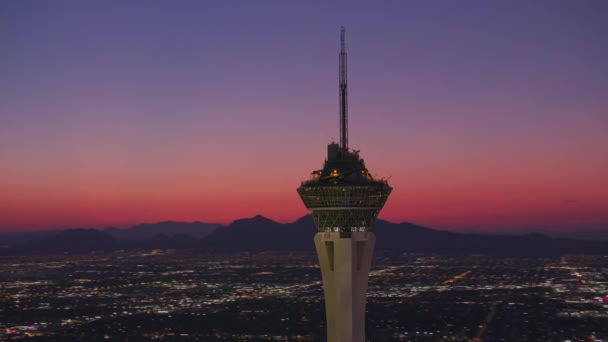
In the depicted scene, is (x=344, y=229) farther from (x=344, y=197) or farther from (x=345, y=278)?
(x=345, y=278)

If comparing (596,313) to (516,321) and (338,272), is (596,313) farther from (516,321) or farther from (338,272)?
(338,272)

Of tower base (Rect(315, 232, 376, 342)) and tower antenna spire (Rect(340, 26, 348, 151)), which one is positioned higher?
tower antenna spire (Rect(340, 26, 348, 151))

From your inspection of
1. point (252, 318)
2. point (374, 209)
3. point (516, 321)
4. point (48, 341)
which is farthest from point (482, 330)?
point (374, 209)

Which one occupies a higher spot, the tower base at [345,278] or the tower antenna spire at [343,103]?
the tower antenna spire at [343,103]

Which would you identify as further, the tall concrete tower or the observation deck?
the observation deck

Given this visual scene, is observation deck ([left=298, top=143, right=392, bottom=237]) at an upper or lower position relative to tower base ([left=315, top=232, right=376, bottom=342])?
upper

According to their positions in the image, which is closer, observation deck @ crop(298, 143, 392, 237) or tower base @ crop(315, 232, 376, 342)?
tower base @ crop(315, 232, 376, 342)

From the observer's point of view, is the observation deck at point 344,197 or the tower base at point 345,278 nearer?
the tower base at point 345,278
